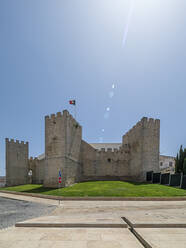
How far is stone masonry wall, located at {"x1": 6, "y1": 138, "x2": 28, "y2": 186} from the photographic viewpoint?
93.8 feet

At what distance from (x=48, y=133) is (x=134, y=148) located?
15.9 meters

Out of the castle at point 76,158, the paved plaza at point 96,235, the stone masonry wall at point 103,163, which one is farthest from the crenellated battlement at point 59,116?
the paved plaza at point 96,235

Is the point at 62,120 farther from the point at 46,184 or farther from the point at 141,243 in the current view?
the point at 141,243

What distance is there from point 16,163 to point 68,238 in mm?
31004

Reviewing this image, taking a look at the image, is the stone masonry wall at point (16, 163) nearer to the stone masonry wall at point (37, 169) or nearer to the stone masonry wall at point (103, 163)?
the stone masonry wall at point (37, 169)

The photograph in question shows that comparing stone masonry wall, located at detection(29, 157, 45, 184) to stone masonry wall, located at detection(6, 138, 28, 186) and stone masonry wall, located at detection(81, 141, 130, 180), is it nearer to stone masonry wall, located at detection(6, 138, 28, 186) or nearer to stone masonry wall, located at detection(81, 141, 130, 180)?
stone masonry wall, located at detection(6, 138, 28, 186)

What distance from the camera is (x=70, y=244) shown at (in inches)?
140

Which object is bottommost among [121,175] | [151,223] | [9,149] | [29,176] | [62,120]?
[29,176]

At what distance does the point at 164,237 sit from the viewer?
3.71 meters

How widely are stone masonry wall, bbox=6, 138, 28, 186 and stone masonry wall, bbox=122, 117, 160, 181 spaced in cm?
2363

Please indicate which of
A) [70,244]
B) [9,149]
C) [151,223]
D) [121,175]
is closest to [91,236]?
[70,244]

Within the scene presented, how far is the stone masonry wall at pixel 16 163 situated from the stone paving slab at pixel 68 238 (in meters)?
28.7

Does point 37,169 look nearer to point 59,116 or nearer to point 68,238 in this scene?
point 59,116

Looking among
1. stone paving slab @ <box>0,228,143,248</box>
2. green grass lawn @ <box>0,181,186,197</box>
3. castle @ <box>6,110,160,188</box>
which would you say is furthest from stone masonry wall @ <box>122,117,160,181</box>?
stone paving slab @ <box>0,228,143,248</box>
